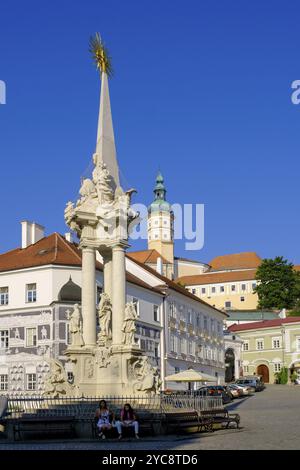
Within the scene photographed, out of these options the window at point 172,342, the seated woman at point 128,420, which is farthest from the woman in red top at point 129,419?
the window at point 172,342

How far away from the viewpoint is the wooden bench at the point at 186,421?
60.8ft

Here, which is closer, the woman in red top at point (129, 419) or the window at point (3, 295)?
Answer: the woman in red top at point (129, 419)

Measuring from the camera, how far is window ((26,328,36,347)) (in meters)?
43.2

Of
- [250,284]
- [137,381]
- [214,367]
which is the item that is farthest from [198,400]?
[250,284]

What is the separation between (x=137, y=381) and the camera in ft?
75.2

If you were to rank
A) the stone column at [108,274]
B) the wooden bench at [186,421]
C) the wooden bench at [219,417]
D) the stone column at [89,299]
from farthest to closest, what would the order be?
the stone column at [108,274] → the stone column at [89,299] → the wooden bench at [219,417] → the wooden bench at [186,421]

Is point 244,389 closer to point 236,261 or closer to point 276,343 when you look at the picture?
point 276,343

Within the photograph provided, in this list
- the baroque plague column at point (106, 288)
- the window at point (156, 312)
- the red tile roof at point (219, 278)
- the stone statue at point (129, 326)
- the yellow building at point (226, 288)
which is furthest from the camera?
the red tile roof at point (219, 278)

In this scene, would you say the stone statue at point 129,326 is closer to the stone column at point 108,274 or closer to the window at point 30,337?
the stone column at point 108,274

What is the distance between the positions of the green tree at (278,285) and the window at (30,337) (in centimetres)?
6701

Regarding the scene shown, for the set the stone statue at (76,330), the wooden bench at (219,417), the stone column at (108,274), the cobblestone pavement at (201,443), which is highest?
the stone column at (108,274)

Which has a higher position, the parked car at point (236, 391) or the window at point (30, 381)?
the window at point (30, 381)

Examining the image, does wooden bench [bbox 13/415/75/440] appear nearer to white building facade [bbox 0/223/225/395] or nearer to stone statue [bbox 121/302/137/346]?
stone statue [bbox 121/302/137/346]

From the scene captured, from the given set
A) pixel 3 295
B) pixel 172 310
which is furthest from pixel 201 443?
pixel 172 310
